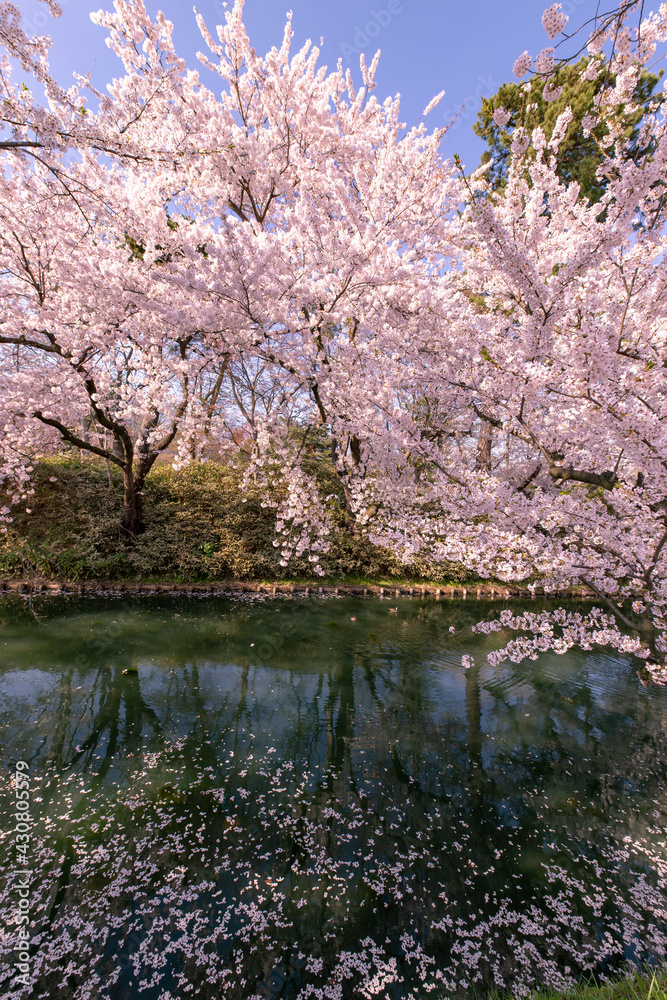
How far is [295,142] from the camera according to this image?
7637mm

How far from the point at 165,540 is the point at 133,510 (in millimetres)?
1159

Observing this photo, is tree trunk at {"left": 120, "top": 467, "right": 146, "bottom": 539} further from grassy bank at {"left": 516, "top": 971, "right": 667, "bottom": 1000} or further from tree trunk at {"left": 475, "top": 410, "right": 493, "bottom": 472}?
grassy bank at {"left": 516, "top": 971, "right": 667, "bottom": 1000}

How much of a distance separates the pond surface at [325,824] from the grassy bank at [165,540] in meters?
3.97

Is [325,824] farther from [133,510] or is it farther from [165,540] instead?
[133,510]

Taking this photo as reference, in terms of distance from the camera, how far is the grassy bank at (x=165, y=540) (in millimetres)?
10867

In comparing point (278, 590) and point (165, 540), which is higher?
point (165, 540)

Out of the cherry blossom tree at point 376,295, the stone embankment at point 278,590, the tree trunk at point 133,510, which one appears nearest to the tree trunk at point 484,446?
the cherry blossom tree at point 376,295

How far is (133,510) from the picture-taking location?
11602 millimetres

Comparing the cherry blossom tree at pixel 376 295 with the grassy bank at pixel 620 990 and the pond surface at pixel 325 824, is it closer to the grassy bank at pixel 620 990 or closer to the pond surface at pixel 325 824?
the pond surface at pixel 325 824

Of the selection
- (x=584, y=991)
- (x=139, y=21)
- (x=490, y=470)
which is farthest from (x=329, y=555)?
(x=139, y=21)

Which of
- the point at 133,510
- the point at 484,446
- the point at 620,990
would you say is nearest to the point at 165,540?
the point at 133,510

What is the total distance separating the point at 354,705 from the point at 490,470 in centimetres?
428

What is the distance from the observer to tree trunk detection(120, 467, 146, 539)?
37.0 feet

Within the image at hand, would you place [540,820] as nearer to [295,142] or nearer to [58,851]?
[58,851]
